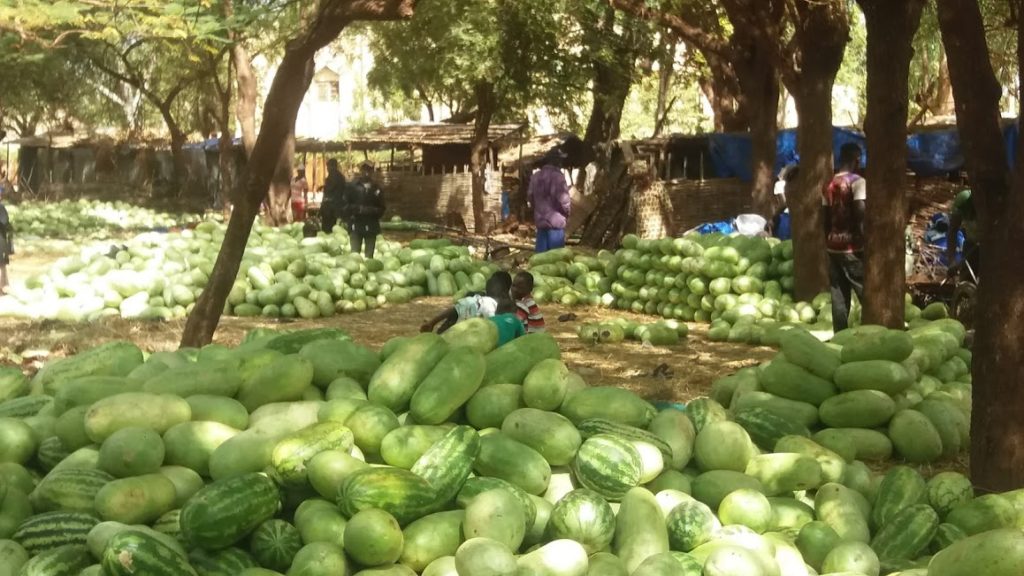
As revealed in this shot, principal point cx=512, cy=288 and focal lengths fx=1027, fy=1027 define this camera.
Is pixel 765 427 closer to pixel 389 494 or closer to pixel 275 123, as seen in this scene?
pixel 389 494

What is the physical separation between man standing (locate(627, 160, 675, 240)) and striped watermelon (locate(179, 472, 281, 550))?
1553 centimetres

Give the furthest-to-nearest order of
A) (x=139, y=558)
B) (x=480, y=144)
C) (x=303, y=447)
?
(x=480, y=144) < (x=303, y=447) < (x=139, y=558)

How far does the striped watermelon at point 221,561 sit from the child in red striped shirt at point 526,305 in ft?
16.5

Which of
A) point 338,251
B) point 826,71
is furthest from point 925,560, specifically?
point 338,251

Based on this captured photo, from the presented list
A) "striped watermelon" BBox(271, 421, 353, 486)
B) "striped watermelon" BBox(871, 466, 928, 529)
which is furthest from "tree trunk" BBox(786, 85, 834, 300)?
"striped watermelon" BBox(271, 421, 353, 486)

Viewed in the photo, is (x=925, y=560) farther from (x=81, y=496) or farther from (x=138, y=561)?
(x=81, y=496)

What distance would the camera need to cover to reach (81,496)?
329 centimetres

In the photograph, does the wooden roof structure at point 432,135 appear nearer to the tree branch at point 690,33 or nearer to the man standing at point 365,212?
the man standing at point 365,212

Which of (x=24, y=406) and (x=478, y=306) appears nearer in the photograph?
(x=24, y=406)

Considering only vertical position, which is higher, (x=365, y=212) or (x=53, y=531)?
(x=365, y=212)

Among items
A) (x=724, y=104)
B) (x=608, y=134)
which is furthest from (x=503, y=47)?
(x=724, y=104)

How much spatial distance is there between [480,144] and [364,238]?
12.6m

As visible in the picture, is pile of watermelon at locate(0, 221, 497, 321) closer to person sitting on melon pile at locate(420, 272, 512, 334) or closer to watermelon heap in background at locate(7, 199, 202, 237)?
person sitting on melon pile at locate(420, 272, 512, 334)

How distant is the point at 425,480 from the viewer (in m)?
3.31
